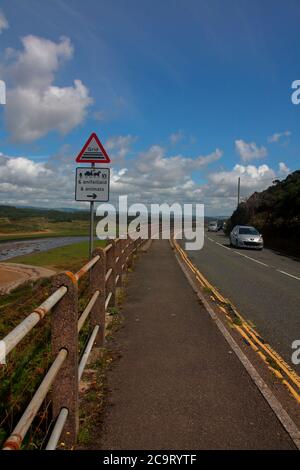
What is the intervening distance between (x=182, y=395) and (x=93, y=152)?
4742 millimetres

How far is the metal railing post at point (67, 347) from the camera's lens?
3.21 metres

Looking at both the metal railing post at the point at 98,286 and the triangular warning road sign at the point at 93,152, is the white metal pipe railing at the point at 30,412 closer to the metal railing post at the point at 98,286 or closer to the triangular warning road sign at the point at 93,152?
the metal railing post at the point at 98,286

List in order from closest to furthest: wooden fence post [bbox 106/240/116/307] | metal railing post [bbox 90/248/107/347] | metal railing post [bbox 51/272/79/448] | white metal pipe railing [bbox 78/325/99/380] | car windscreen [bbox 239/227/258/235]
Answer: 1. metal railing post [bbox 51/272/79/448]
2. white metal pipe railing [bbox 78/325/99/380]
3. metal railing post [bbox 90/248/107/347]
4. wooden fence post [bbox 106/240/116/307]
5. car windscreen [bbox 239/227/258/235]

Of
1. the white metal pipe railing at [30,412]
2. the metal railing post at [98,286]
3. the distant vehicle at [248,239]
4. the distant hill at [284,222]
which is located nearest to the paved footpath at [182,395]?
the metal railing post at [98,286]

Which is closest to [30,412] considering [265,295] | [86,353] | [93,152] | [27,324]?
[27,324]

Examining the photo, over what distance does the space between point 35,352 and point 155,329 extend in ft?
7.68

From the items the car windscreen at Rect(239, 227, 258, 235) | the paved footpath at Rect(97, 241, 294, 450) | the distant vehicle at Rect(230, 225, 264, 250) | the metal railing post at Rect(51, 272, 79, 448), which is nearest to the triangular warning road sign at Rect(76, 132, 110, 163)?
the paved footpath at Rect(97, 241, 294, 450)

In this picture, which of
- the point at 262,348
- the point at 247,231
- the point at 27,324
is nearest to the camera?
the point at 27,324

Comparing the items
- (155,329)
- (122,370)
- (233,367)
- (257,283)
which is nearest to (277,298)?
(257,283)

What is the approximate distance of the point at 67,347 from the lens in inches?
128

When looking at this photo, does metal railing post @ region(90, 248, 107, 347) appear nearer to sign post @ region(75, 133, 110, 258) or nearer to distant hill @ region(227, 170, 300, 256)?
sign post @ region(75, 133, 110, 258)

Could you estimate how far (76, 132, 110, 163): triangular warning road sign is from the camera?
7.45 meters

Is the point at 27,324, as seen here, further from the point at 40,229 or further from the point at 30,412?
the point at 40,229

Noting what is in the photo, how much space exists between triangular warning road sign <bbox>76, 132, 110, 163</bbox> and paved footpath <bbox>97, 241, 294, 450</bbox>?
3.06 meters
